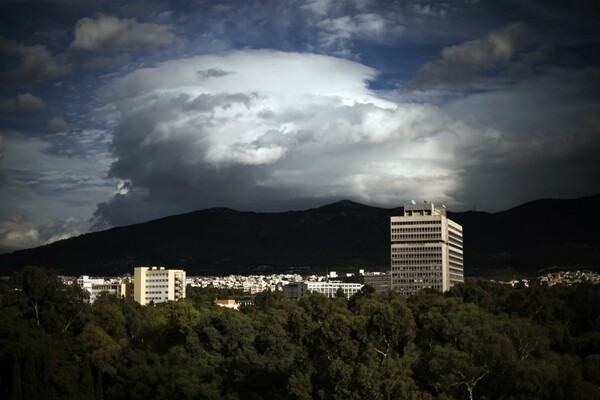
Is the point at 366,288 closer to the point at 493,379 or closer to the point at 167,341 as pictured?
the point at 167,341

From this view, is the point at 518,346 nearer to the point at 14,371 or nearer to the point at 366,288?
the point at 14,371

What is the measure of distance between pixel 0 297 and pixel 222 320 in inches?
1628

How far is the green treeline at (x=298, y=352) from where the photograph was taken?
216ft

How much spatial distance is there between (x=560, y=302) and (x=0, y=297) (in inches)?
2952

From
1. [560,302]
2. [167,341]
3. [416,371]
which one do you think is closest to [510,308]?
[560,302]

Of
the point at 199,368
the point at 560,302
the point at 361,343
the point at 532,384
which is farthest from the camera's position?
the point at 560,302

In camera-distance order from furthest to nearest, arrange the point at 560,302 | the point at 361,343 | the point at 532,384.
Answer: the point at 560,302
the point at 361,343
the point at 532,384

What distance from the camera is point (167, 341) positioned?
101188 mm

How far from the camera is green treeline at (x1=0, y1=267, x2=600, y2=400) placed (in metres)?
65.8

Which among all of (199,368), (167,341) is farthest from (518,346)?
(167,341)

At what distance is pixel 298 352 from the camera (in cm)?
7731

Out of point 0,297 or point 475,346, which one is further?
point 0,297

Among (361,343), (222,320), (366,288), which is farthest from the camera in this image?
(366,288)

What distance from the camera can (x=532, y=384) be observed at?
63062 mm
